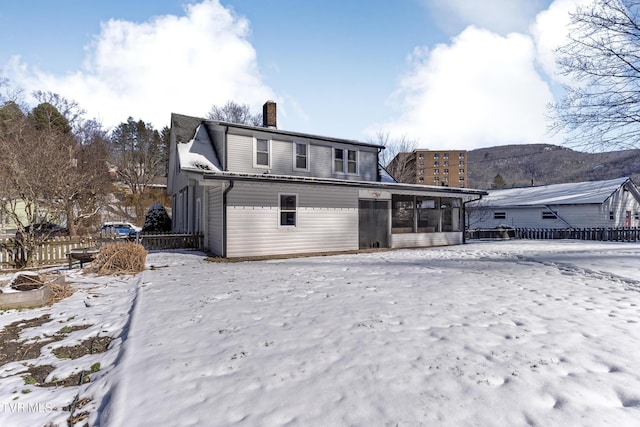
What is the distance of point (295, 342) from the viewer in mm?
4227

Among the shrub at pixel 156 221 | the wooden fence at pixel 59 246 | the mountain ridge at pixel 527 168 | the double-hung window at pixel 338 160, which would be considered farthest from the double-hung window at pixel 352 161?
the shrub at pixel 156 221

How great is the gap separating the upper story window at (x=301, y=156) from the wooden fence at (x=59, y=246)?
5.83 metres

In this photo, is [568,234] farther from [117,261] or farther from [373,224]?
[117,261]

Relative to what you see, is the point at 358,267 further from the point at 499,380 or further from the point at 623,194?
the point at 623,194

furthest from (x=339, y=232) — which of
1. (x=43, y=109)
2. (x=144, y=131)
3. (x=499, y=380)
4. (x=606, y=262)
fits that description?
(x=144, y=131)

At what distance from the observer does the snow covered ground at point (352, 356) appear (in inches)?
110

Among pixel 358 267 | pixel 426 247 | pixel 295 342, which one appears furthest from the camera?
pixel 426 247

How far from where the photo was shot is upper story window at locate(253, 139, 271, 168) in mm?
15500

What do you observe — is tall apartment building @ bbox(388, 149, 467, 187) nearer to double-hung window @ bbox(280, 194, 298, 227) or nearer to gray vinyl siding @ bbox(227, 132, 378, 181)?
gray vinyl siding @ bbox(227, 132, 378, 181)

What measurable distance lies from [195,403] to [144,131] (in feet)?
216

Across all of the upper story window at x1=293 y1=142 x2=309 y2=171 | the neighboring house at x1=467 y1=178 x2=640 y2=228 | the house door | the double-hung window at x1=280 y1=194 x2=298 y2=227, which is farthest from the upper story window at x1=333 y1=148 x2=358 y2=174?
the neighboring house at x1=467 y1=178 x2=640 y2=228

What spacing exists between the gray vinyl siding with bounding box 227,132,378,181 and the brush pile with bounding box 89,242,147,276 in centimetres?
617

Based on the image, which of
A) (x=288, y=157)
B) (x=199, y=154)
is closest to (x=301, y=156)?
(x=288, y=157)

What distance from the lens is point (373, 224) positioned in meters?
16.1
